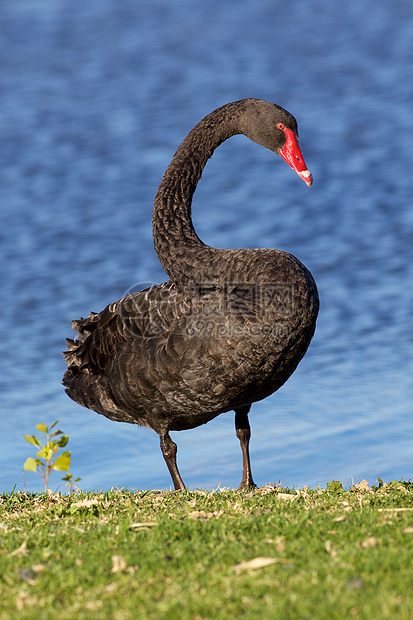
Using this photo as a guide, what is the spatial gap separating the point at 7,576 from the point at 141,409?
116 inches

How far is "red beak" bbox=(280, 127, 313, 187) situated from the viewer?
650 centimetres

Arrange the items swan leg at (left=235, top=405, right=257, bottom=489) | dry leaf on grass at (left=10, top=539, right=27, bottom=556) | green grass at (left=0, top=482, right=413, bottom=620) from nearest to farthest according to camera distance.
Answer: green grass at (left=0, top=482, right=413, bottom=620) → dry leaf on grass at (left=10, top=539, right=27, bottom=556) → swan leg at (left=235, top=405, right=257, bottom=489)

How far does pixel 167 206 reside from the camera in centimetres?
695

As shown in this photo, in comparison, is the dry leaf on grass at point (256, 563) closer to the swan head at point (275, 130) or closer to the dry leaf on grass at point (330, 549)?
the dry leaf on grass at point (330, 549)

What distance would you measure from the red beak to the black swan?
1cm

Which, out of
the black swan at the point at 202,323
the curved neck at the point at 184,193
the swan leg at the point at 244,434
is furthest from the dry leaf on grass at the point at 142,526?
the curved neck at the point at 184,193

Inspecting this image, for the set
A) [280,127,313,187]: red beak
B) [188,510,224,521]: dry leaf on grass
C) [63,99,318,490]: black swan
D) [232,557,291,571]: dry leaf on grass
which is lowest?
[232,557,291,571]: dry leaf on grass

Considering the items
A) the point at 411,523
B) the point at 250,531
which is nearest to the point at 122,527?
the point at 250,531

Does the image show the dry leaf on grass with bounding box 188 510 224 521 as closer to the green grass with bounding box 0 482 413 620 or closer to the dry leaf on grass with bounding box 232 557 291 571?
the green grass with bounding box 0 482 413 620

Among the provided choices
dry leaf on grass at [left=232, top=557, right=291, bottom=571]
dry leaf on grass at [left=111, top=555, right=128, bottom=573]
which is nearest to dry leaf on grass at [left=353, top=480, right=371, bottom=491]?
dry leaf on grass at [left=232, top=557, right=291, bottom=571]

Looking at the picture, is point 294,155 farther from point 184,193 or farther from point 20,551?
point 20,551

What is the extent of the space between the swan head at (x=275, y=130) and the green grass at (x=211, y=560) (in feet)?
10.7

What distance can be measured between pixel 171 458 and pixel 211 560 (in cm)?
287

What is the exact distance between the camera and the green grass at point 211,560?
10.3 feet
